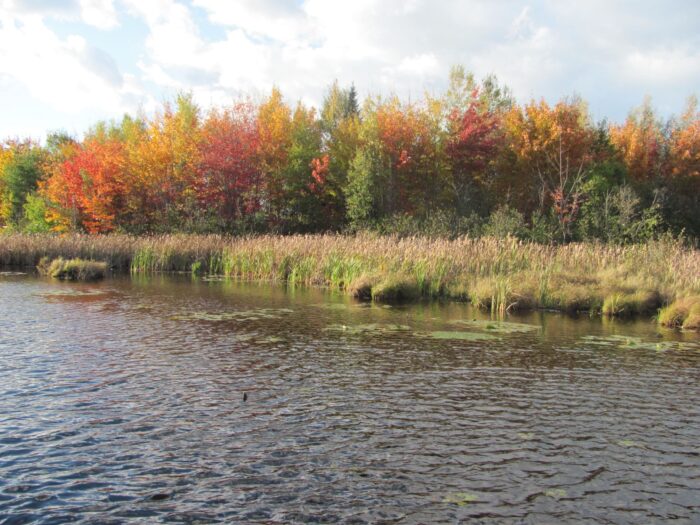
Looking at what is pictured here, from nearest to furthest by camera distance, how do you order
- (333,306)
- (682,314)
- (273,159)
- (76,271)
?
(682,314) < (333,306) < (76,271) < (273,159)

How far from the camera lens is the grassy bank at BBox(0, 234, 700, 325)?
1603 cm

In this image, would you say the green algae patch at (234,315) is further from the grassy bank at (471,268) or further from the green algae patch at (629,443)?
the green algae patch at (629,443)

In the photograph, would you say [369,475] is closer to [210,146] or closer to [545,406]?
[545,406]

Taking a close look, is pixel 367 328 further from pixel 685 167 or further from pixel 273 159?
pixel 685 167

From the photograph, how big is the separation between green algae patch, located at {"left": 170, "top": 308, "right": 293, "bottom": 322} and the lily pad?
906 cm

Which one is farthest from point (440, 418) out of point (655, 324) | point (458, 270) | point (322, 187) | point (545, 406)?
point (322, 187)

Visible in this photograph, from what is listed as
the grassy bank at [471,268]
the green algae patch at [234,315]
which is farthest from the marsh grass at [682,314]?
the green algae patch at [234,315]

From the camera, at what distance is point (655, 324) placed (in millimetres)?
14039

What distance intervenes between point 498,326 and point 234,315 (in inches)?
239

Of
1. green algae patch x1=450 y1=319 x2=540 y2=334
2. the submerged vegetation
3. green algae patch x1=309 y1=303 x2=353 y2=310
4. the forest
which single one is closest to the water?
green algae patch x1=450 y1=319 x2=540 y2=334

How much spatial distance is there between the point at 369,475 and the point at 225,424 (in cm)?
194

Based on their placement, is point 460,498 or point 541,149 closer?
point 460,498

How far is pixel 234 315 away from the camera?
1391 cm

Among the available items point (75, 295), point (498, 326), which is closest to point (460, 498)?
point (498, 326)
